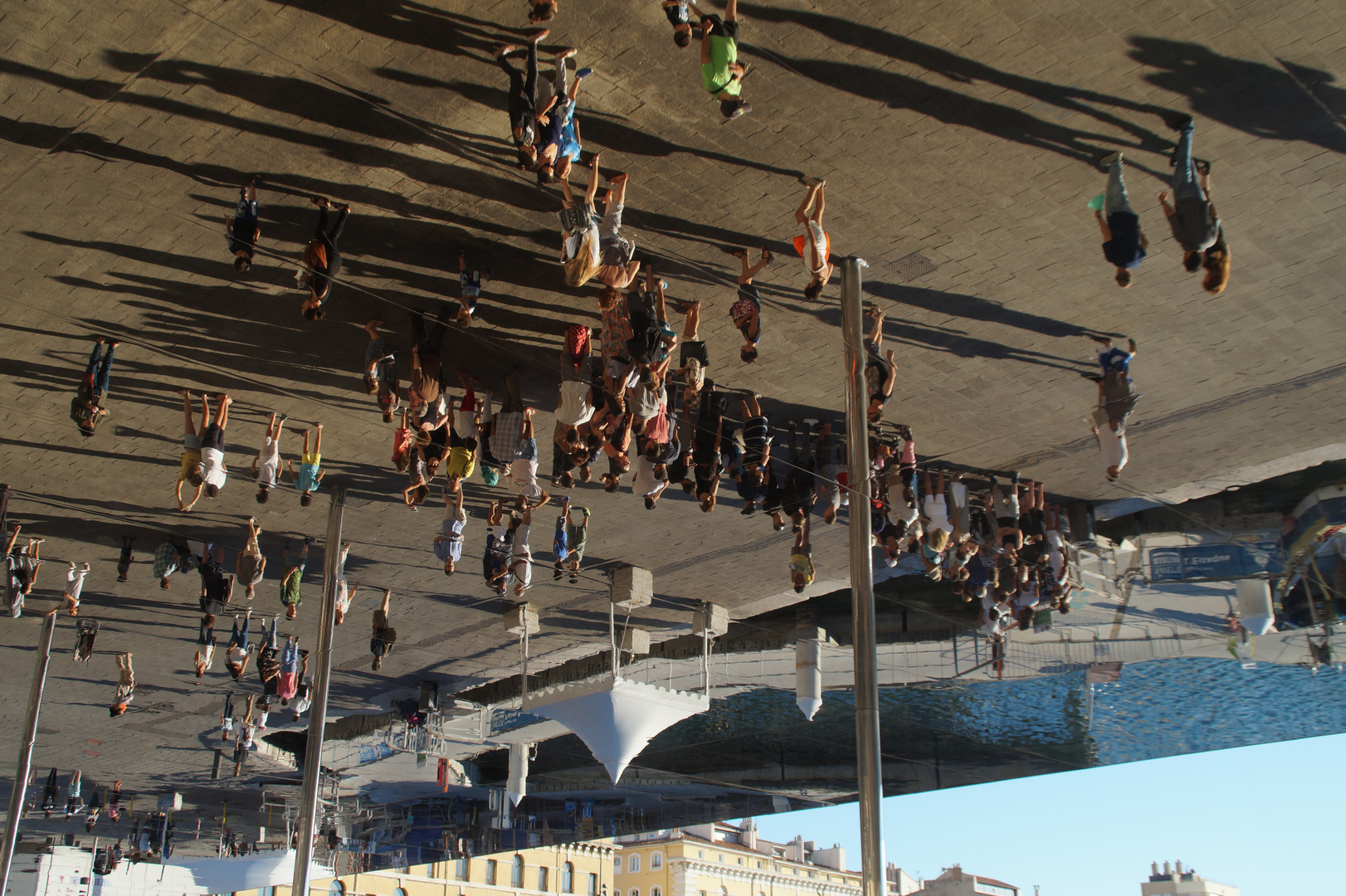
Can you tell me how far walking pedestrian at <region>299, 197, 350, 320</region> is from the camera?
10.3 m

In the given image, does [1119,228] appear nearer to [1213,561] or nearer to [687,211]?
[687,211]

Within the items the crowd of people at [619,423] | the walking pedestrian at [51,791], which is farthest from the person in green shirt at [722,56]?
the walking pedestrian at [51,791]

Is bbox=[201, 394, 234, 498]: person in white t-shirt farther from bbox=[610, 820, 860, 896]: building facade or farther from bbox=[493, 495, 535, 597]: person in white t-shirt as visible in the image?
bbox=[610, 820, 860, 896]: building facade

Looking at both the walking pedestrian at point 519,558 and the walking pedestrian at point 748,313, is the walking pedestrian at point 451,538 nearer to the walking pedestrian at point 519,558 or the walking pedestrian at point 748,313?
the walking pedestrian at point 519,558

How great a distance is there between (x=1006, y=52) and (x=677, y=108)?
2726 mm

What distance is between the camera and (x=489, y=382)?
13.3 metres

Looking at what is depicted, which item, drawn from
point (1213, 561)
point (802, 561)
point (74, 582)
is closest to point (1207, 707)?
point (1213, 561)

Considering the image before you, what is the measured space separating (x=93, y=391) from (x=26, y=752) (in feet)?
31.6

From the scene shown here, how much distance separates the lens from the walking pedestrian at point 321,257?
33.7ft

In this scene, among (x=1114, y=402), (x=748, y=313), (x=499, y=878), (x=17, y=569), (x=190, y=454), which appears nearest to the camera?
(x=748, y=313)

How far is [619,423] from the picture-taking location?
12.0 m

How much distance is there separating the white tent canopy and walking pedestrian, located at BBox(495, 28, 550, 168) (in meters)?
12.4

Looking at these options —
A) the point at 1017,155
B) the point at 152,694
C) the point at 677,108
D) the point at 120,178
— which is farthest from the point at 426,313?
the point at 152,694

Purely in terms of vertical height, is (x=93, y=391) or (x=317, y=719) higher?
(x=93, y=391)
